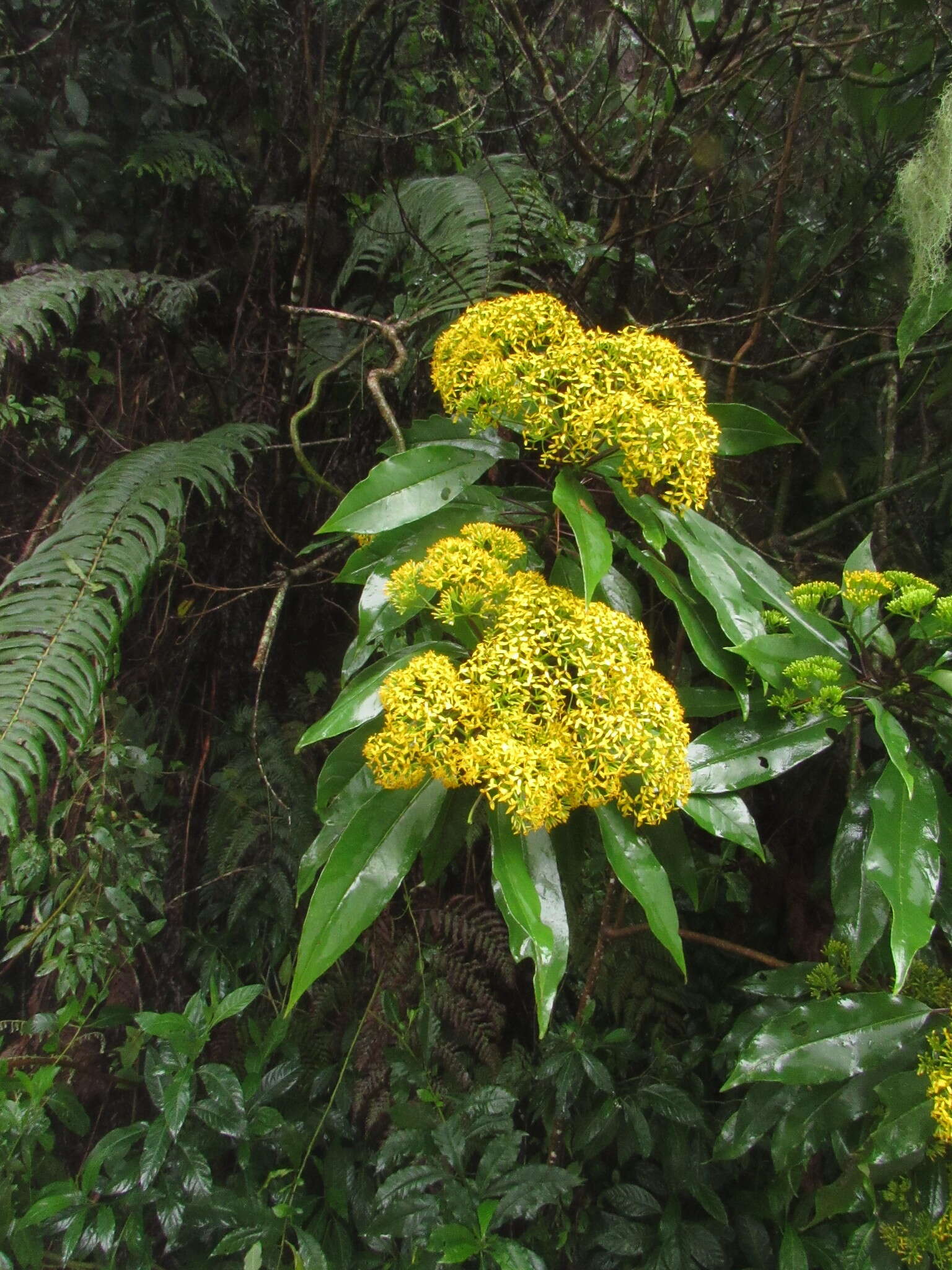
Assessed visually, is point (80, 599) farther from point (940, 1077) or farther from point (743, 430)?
point (940, 1077)

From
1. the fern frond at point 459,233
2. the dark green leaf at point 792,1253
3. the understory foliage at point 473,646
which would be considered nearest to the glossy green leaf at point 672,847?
the understory foliage at point 473,646

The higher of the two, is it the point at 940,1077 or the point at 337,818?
the point at 337,818

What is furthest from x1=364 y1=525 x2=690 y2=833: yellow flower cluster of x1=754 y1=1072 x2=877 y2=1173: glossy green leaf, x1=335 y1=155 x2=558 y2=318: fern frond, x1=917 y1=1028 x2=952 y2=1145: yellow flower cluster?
x1=335 y1=155 x2=558 y2=318: fern frond

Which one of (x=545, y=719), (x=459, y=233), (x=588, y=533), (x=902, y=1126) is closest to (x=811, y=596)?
(x=588, y=533)

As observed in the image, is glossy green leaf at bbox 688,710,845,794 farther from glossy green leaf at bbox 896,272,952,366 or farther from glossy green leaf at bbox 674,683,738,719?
glossy green leaf at bbox 896,272,952,366

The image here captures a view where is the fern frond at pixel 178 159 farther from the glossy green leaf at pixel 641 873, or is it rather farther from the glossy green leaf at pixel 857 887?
the glossy green leaf at pixel 857 887

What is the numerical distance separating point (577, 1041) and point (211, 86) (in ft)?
9.01

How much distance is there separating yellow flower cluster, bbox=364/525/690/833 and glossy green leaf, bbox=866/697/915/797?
29 cm

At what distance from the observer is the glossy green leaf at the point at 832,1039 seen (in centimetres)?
109

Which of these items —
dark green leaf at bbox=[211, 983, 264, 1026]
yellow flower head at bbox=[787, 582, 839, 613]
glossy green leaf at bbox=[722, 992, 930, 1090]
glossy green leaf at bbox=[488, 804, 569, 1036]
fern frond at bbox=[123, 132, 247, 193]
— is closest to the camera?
glossy green leaf at bbox=[488, 804, 569, 1036]

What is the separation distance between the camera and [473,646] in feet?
3.50

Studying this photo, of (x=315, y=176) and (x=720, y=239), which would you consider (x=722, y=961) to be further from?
(x=315, y=176)

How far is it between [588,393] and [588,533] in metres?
0.20

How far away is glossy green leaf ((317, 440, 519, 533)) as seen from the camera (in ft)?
3.32
